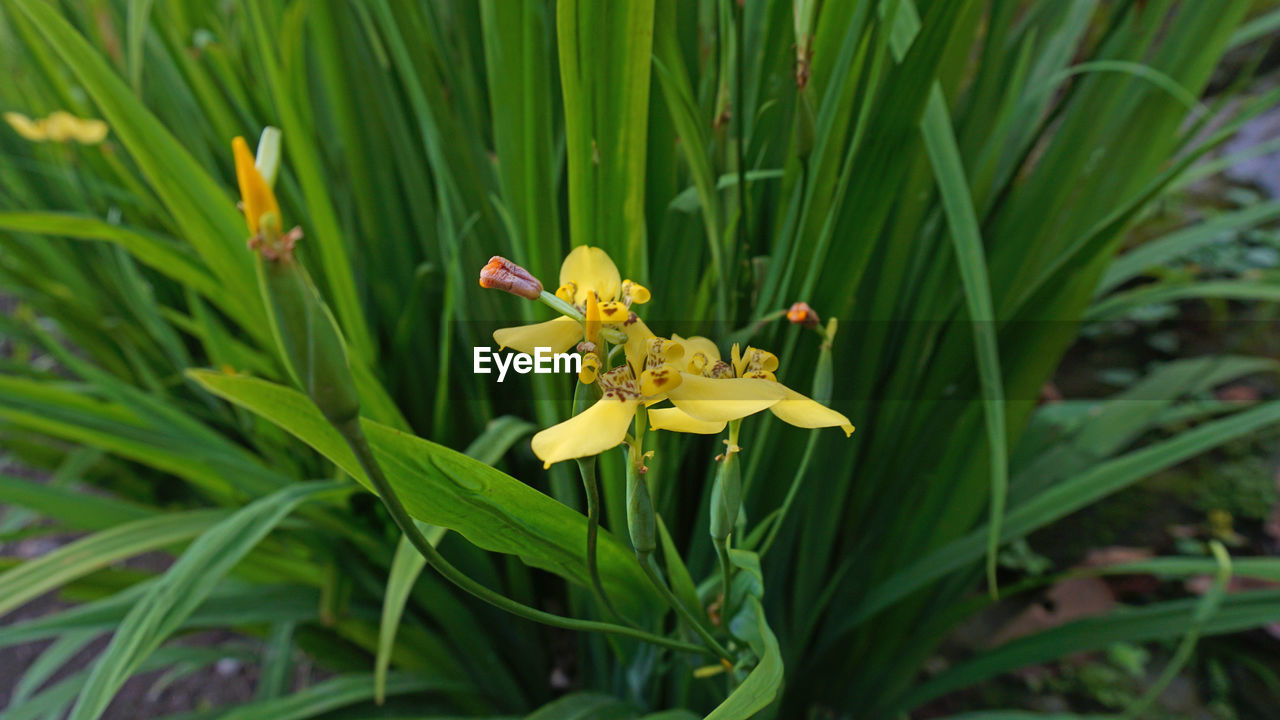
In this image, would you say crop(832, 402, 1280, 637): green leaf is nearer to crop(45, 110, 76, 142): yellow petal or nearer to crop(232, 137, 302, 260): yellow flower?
crop(232, 137, 302, 260): yellow flower

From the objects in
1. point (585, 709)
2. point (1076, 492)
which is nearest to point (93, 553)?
point (585, 709)

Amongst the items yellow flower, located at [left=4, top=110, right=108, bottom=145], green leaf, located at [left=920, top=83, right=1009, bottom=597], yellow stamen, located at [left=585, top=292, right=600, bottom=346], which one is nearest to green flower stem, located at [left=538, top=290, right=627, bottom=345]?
yellow stamen, located at [left=585, top=292, right=600, bottom=346]

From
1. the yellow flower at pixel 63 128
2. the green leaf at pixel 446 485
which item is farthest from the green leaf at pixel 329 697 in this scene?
the yellow flower at pixel 63 128

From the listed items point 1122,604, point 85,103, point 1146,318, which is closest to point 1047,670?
point 1122,604

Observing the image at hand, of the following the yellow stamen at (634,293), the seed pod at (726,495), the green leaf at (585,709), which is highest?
the yellow stamen at (634,293)

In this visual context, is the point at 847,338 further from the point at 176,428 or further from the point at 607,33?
the point at 176,428

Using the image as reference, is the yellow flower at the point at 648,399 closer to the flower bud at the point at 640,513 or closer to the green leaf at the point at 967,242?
the flower bud at the point at 640,513

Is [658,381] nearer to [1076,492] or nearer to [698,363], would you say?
[698,363]
